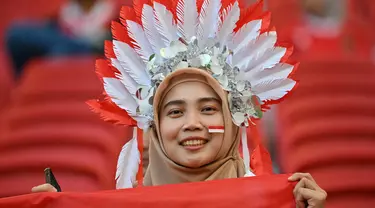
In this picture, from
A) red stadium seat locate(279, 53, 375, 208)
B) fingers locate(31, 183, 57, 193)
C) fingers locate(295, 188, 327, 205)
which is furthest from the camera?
red stadium seat locate(279, 53, 375, 208)

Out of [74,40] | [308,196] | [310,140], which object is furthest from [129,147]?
[74,40]

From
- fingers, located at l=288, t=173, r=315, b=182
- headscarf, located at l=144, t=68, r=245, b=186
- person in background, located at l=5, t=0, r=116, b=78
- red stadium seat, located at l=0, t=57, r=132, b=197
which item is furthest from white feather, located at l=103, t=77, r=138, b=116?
person in background, located at l=5, t=0, r=116, b=78

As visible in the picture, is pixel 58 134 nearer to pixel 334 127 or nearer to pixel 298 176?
pixel 334 127

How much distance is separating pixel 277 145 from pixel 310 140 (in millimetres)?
216

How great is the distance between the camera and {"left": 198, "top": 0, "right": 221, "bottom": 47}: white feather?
2680 mm

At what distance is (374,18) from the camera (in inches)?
221

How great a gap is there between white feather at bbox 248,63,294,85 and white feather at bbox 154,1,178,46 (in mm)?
226

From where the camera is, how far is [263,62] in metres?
2.71

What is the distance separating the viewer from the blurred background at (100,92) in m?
4.19

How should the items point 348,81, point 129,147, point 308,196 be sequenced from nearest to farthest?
point 308,196
point 129,147
point 348,81

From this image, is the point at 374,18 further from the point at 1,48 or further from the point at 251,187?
the point at 251,187

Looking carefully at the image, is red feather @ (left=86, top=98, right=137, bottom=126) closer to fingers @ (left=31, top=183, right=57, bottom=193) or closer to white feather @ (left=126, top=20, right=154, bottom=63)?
white feather @ (left=126, top=20, right=154, bottom=63)

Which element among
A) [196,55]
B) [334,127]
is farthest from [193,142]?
[334,127]

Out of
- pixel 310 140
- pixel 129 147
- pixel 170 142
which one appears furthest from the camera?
pixel 310 140
